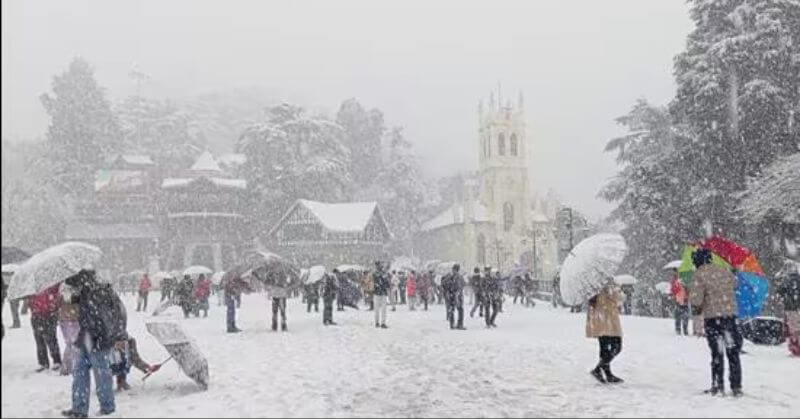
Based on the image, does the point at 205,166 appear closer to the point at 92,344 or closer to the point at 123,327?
the point at 123,327

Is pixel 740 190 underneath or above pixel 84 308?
above

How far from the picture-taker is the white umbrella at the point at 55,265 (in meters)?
8.51

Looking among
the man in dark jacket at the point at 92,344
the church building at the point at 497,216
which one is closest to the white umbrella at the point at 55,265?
the man in dark jacket at the point at 92,344

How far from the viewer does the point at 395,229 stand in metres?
74.3

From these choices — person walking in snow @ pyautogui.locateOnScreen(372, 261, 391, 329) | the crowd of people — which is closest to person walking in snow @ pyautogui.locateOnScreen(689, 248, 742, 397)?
the crowd of people

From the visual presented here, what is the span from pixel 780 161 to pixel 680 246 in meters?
5.28

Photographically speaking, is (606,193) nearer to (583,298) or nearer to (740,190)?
(740,190)

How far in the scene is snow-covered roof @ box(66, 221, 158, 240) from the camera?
57.4m

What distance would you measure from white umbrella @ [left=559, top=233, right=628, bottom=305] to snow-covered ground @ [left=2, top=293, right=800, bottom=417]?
1.22 meters

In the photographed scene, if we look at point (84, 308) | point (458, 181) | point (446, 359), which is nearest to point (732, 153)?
point (446, 359)

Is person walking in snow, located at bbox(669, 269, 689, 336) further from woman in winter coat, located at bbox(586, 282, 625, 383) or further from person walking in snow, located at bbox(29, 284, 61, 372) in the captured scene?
person walking in snow, located at bbox(29, 284, 61, 372)

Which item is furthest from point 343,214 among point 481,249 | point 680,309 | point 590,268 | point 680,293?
point 590,268

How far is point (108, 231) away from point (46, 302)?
50.5m

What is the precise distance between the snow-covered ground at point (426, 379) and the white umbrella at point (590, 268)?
122cm
